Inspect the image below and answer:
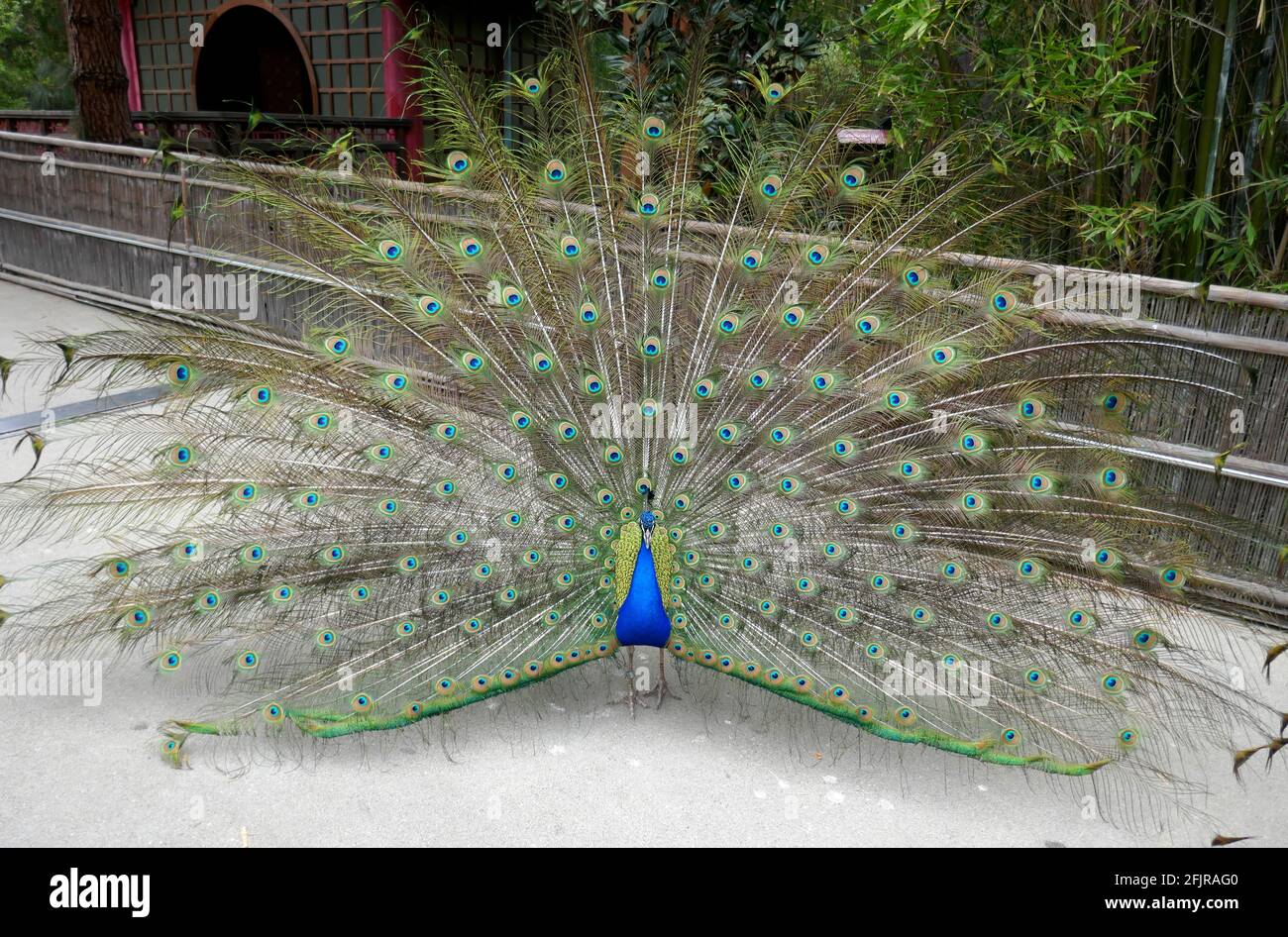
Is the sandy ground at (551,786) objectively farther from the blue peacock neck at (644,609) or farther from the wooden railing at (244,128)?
the wooden railing at (244,128)

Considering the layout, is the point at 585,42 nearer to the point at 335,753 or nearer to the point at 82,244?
the point at 335,753

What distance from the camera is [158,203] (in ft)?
31.9

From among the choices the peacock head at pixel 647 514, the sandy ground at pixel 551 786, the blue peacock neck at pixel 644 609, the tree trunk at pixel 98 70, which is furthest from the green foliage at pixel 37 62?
the blue peacock neck at pixel 644 609

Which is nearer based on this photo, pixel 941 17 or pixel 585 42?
pixel 585 42

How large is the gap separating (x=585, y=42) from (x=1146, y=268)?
135 inches

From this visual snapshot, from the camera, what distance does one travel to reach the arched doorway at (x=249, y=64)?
15320 mm

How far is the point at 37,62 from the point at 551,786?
26200 millimetres

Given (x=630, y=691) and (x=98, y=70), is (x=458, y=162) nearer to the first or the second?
(x=630, y=691)

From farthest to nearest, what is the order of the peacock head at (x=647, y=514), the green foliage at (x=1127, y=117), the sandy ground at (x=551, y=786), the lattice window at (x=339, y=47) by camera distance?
the lattice window at (x=339, y=47) → the green foliage at (x=1127, y=117) → the peacock head at (x=647, y=514) → the sandy ground at (x=551, y=786)

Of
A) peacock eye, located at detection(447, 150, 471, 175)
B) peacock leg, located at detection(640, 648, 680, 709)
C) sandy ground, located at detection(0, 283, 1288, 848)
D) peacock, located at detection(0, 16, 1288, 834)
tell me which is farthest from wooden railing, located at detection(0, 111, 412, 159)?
peacock leg, located at detection(640, 648, 680, 709)

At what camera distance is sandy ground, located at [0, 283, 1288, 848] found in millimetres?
3475

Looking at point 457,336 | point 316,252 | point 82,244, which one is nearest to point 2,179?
point 82,244

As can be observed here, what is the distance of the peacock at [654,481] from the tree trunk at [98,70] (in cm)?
872

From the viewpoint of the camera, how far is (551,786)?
3.72 meters
